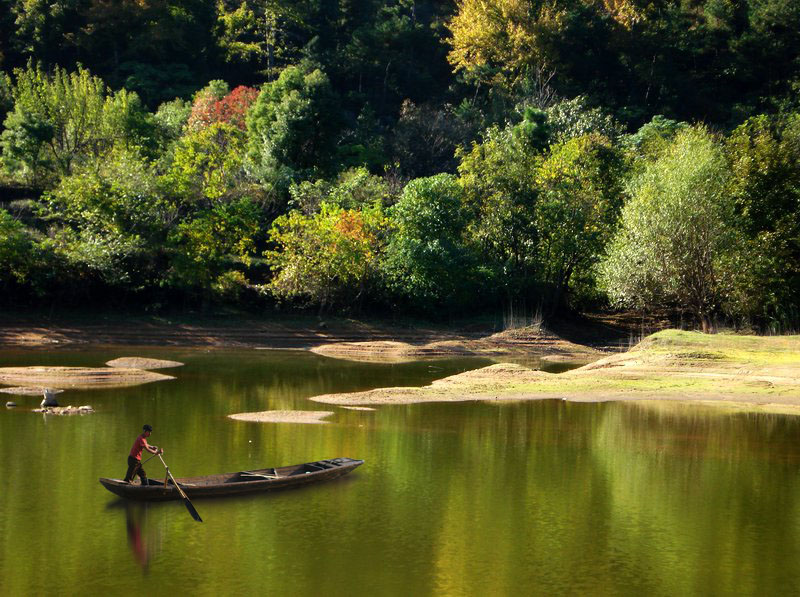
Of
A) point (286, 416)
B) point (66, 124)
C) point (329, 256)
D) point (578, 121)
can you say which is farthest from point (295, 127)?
point (286, 416)

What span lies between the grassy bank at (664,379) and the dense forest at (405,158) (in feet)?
37.0

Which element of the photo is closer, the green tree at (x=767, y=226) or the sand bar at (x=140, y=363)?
the sand bar at (x=140, y=363)

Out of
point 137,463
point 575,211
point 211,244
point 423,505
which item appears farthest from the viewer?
point 575,211

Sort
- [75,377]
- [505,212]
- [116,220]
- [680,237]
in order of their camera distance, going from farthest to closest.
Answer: [505,212] < [116,220] < [680,237] < [75,377]

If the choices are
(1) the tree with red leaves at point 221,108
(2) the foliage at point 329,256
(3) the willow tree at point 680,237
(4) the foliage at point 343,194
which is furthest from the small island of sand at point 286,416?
(1) the tree with red leaves at point 221,108

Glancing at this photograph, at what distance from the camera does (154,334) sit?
61.3 m

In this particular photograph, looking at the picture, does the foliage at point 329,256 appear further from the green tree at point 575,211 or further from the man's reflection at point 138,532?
the man's reflection at point 138,532

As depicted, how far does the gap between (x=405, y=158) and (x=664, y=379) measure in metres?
46.6

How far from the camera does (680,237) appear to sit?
58531 mm

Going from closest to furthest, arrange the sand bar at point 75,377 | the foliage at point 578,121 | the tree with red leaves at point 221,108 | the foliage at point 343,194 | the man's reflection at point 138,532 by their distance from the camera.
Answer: the man's reflection at point 138,532, the sand bar at point 75,377, the foliage at point 343,194, the foliage at point 578,121, the tree with red leaves at point 221,108

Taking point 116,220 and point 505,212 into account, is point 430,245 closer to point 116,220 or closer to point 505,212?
point 505,212

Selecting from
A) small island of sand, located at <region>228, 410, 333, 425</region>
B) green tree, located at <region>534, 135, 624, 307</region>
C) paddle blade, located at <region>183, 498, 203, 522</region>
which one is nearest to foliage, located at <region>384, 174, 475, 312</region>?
green tree, located at <region>534, 135, 624, 307</region>

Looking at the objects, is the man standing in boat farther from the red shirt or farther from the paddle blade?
the paddle blade

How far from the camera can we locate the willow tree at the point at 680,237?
58.5 metres
